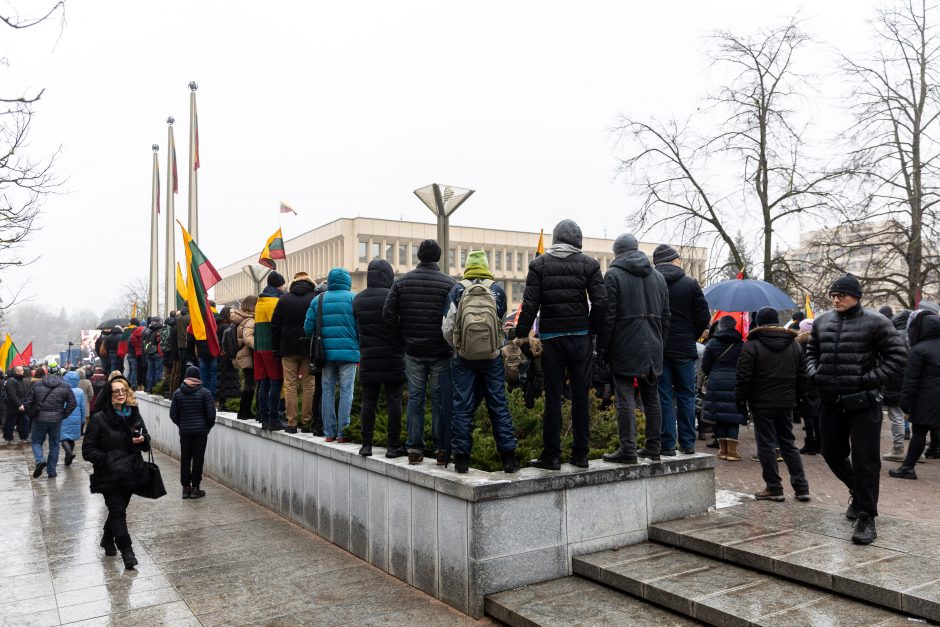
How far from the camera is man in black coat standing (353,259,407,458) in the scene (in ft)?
22.4

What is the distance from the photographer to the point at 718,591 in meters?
4.93

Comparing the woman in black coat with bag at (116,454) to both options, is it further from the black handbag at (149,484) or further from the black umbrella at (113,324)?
the black umbrella at (113,324)

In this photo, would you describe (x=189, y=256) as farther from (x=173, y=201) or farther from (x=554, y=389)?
(x=173, y=201)

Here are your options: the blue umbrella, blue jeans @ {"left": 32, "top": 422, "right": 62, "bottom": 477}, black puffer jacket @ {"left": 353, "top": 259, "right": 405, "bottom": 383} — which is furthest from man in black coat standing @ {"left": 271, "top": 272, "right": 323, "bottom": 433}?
blue jeans @ {"left": 32, "top": 422, "right": 62, "bottom": 477}

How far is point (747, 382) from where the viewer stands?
7.04 metres

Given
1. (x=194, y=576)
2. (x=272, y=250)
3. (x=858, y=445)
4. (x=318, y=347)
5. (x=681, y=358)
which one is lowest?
(x=194, y=576)

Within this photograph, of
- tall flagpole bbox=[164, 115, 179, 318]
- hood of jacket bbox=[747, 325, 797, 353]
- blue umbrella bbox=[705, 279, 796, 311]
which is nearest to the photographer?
hood of jacket bbox=[747, 325, 797, 353]

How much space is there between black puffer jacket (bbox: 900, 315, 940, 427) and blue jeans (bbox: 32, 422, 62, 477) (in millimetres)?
13485

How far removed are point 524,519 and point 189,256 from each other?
Result: 7591mm

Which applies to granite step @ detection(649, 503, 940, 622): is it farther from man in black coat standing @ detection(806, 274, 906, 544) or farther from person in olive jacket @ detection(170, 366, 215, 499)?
person in olive jacket @ detection(170, 366, 215, 499)

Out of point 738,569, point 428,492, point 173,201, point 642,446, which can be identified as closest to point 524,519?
point 428,492

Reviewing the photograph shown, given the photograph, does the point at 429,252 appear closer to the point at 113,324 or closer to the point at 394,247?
the point at 113,324

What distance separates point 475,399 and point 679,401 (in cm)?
239

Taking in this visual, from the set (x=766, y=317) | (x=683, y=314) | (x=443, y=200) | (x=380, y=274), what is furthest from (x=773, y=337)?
(x=443, y=200)
